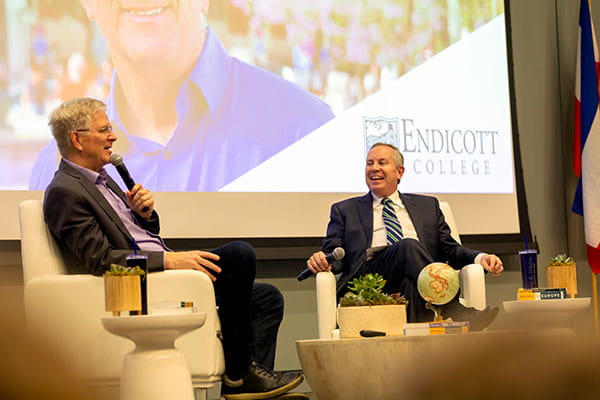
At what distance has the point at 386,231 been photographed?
145 inches

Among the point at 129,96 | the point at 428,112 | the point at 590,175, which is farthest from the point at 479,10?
the point at 129,96

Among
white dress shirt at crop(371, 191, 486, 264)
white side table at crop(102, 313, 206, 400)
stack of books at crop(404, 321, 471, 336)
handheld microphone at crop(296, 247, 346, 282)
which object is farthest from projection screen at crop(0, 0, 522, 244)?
stack of books at crop(404, 321, 471, 336)

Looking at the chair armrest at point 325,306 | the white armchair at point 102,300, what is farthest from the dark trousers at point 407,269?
the white armchair at point 102,300

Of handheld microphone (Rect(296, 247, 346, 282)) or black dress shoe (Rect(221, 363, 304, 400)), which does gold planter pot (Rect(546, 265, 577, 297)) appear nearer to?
handheld microphone (Rect(296, 247, 346, 282))


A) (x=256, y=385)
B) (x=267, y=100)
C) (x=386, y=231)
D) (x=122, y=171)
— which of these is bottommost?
(x=256, y=385)

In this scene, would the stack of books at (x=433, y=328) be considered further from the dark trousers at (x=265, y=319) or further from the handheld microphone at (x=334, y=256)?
the dark trousers at (x=265, y=319)

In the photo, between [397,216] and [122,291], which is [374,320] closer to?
[122,291]

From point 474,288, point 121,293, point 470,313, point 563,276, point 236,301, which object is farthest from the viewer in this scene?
point 474,288

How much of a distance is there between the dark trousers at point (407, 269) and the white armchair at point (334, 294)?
0.55 ft

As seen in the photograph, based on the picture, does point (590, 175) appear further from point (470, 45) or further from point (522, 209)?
point (470, 45)

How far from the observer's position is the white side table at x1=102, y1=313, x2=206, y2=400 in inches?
84.0

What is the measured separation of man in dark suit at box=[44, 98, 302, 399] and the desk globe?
24.0 inches

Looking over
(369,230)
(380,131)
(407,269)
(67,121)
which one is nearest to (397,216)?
(369,230)

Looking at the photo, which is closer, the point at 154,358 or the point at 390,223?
the point at 154,358
